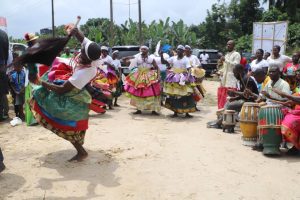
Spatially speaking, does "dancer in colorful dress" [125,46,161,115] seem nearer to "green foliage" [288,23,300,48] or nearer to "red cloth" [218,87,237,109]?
"red cloth" [218,87,237,109]

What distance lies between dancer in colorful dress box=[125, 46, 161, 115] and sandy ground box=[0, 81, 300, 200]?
1.84 metres

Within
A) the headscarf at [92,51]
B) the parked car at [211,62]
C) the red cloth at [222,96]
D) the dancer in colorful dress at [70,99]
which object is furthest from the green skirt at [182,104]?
the parked car at [211,62]

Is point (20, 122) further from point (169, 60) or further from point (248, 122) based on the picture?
point (248, 122)

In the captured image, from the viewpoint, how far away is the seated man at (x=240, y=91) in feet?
23.9

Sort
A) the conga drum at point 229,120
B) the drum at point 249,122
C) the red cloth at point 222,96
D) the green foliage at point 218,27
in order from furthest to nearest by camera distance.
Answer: the green foliage at point 218,27 < the red cloth at point 222,96 < the conga drum at point 229,120 < the drum at point 249,122

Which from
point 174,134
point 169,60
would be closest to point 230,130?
point 174,134

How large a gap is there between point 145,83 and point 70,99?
14.0 ft

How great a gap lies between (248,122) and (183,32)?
2711 centimetres

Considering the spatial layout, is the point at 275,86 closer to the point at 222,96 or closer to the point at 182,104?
the point at 222,96

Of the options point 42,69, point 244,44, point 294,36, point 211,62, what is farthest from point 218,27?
point 42,69

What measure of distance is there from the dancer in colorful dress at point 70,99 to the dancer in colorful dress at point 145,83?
4.07 meters

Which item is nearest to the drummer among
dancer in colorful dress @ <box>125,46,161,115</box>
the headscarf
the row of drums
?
the row of drums

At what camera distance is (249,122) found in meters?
6.27

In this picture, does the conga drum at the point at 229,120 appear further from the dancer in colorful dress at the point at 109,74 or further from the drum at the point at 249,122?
the dancer in colorful dress at the point at 109,74
